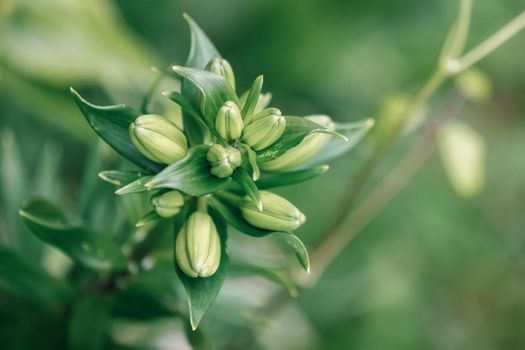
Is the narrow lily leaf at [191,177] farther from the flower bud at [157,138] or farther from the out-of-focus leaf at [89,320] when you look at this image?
the out-of-focus leaf at [89,320]

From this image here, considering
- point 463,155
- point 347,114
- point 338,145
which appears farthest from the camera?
point 347,114

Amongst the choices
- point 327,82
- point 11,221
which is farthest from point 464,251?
point 11,221

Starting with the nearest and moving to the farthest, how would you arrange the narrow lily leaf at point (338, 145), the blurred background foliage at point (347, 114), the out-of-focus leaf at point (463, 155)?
1. the narrow lily leaf at point (338, 145)
2. the out-of-focus leaf at point (463, 155)
3. the blurred background foliage at point (347, 114)

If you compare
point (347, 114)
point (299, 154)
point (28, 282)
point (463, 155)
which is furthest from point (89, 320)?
point (347, 114)

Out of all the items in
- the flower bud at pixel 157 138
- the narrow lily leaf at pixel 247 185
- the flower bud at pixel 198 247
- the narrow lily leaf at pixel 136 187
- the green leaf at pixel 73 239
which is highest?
the narrow lily leaf at pixel 247 185

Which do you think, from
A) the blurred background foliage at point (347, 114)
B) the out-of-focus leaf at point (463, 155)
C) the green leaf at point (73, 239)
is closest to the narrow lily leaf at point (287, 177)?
the green leaf at point (73, 239)

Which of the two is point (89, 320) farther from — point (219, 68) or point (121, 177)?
point (219, 68)
